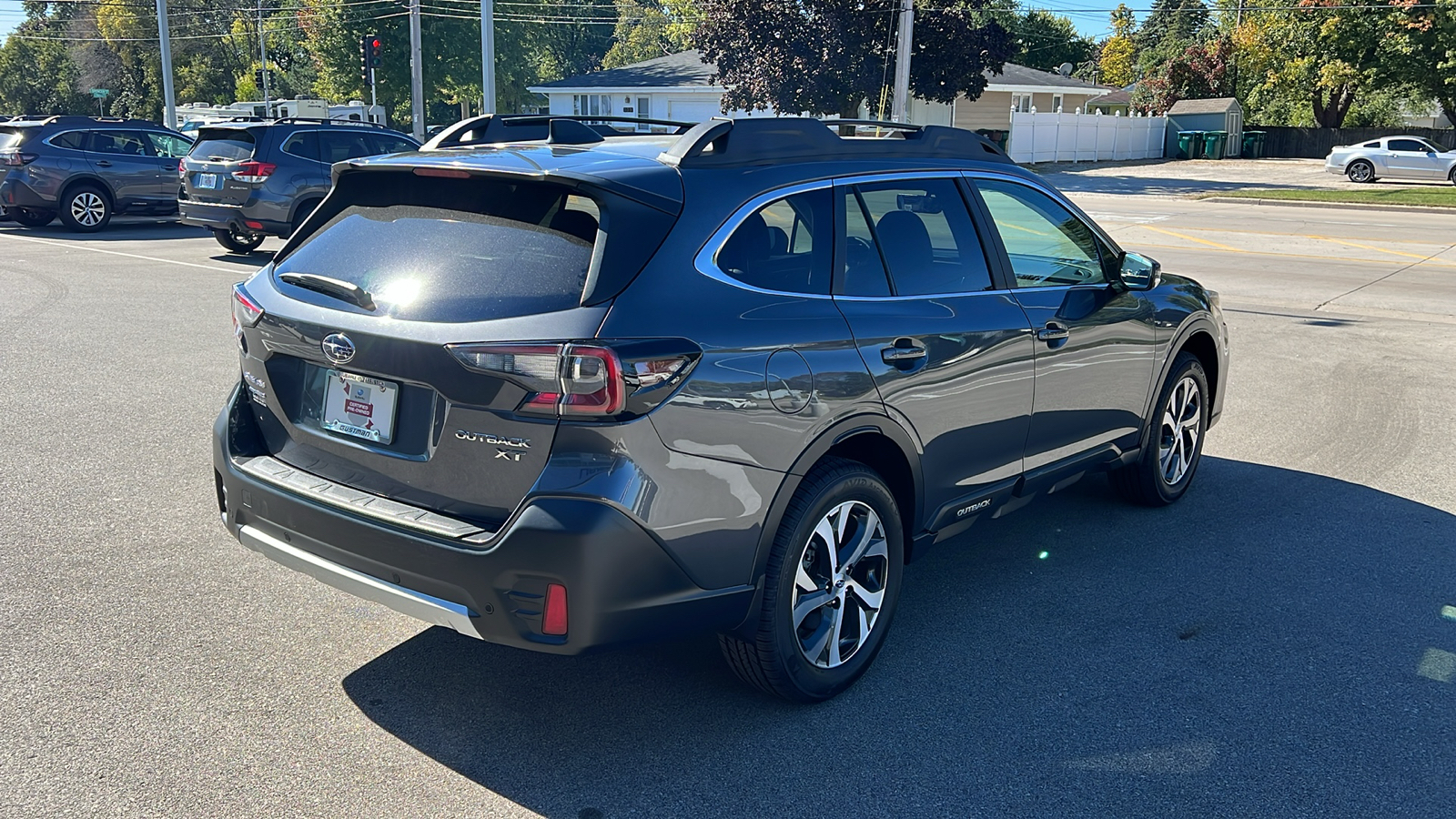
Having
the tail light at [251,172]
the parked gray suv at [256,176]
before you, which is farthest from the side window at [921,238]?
the tail light at [251,172]

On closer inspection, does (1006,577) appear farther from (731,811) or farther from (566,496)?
(566,496)

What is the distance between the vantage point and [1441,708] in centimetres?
384

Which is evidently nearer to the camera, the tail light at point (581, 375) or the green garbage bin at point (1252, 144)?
the tail light at point (581, 375)

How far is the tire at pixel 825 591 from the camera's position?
11.7ft

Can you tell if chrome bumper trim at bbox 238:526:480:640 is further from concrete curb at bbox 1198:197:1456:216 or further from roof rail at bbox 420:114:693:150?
concrete curb at bbox 1198:197:1456:216

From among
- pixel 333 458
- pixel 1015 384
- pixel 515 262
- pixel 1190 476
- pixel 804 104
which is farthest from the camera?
pixel 804 104

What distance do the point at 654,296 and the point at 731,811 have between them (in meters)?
1.41

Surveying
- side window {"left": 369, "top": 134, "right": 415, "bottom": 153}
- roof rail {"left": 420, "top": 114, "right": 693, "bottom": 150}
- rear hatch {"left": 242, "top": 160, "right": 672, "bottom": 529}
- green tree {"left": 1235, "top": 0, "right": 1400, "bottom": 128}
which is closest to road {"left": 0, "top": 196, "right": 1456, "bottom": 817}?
rear hatch {"left": 242, "top": 160, "right": 672, "bottom": 529}

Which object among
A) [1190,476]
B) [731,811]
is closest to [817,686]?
[731,811]

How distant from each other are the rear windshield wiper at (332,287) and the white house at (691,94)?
152 ft

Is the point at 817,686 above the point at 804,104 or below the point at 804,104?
below

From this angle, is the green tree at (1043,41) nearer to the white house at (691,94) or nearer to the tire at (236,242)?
the white house at (691,94)

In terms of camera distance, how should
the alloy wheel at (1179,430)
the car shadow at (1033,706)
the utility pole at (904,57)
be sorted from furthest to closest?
the utility pole at (904,57), the alloy wheel at (1179,430), the car shadow at (1033,706)

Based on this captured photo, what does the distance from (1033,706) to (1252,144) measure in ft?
185
